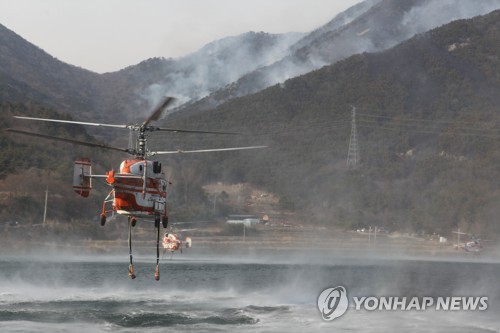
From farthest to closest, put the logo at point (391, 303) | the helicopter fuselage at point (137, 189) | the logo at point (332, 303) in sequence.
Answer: the logo at point (391, 303) < the logo at point (332, 303) < the helicopter fuselage at point (137, 189)

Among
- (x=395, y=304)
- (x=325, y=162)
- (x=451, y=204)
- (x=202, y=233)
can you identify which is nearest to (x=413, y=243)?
(x=451, y=204)

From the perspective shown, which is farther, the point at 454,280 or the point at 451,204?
the point at 451,204

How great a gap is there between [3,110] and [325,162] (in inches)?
3150

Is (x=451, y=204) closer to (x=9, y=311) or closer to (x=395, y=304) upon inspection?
(x=395, y=304)

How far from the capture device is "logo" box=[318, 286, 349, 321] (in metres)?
52.9

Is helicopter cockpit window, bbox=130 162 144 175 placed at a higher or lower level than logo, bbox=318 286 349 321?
higher

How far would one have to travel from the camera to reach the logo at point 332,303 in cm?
5291

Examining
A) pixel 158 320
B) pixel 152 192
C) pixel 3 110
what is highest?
pixel 3 110

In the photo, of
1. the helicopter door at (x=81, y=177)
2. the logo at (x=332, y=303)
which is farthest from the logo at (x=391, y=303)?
the helicopter door at (x=81, y=177)

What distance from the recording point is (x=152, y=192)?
152 ft

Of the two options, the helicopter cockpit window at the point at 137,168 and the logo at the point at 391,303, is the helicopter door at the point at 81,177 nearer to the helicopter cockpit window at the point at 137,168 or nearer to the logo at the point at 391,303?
the helicopter cockpit window at the point at 137,168

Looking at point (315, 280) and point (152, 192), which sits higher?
point (152, 192)

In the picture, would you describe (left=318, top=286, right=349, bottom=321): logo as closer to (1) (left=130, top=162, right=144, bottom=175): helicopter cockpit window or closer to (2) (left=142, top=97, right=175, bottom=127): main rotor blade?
(1) (left=130, top=162, right=144, bottom=175): helicopter cockpit window

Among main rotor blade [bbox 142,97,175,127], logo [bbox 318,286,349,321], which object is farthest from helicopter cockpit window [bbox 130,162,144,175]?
logo [bbox 318,286,349,321]
